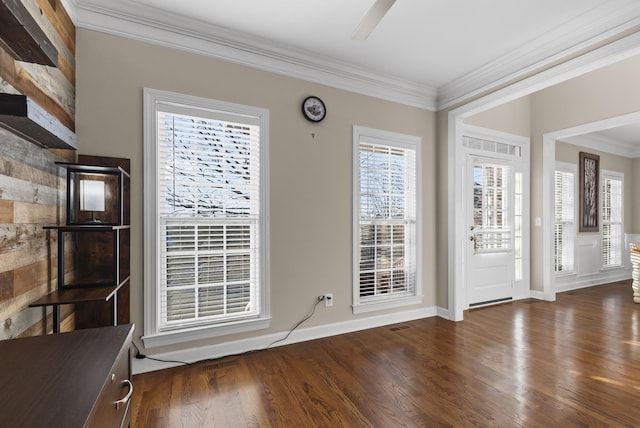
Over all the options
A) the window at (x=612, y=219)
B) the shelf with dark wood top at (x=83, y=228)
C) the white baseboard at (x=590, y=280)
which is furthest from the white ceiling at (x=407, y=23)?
the window at (x=612, y=219)

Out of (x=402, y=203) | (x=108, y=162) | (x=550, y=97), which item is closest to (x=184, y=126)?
(x=108, y=162)

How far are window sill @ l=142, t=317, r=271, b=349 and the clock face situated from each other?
1989 mm

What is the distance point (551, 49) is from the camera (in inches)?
105

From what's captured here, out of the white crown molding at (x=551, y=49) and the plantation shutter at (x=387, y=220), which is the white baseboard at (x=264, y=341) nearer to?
the plantation shutter at (x=387, y=220)

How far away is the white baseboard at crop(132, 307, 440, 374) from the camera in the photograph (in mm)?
2430

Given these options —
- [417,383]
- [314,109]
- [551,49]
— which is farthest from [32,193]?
[551,49]

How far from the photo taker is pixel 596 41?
7.84ft

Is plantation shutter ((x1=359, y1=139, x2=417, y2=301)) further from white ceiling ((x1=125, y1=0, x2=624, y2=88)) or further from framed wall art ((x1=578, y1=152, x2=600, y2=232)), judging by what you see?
framed wall art ((x1=578, y1=152, x2=600, y2=232))

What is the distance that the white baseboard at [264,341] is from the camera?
2.43 meters

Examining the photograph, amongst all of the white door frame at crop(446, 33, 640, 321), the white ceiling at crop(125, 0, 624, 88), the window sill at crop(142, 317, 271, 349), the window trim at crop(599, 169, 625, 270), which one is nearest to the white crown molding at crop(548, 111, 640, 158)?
the window trim at crop(599, 169, 625, 270)

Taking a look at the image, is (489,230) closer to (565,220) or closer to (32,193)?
(565,220)

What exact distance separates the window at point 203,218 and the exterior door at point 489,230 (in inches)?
114

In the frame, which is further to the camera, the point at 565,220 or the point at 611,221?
A: the point at 611,221

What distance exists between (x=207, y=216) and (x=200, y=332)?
38.5 inches
